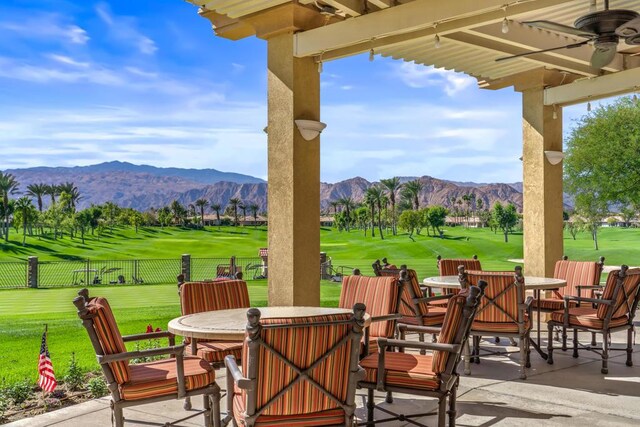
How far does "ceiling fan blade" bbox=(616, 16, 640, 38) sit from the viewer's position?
4148 mm

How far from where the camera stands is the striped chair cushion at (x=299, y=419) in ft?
7.97

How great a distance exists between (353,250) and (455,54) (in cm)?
5309

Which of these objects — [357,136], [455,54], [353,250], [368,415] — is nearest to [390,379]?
[368,415]

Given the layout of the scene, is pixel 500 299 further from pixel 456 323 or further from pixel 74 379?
pixel 74 379

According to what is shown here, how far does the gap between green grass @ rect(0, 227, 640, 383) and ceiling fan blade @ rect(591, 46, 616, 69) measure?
5.59m

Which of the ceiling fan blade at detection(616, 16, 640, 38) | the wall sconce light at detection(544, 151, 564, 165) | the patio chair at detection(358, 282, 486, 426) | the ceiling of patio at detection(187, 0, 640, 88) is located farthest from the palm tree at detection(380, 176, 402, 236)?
the patio chair at detection(358, 282, 486, 426)

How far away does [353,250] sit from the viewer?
59594 millimetres

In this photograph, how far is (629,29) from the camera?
4.29 meters

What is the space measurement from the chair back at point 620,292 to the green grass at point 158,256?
5015 millimetres

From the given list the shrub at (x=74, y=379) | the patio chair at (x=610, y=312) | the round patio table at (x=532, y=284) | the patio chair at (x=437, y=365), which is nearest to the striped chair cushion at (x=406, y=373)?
the patio chair at (x=437, y=365)

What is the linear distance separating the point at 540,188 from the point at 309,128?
3740mm

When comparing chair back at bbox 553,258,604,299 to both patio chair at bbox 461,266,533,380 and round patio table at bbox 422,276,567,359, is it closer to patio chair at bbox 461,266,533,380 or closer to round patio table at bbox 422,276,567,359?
round patio table at bbox 422,276,567,359

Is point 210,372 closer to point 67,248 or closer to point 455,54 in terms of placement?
point 455,54

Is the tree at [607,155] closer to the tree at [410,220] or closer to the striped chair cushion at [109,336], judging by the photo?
the striped chair cushion at [109,336]
